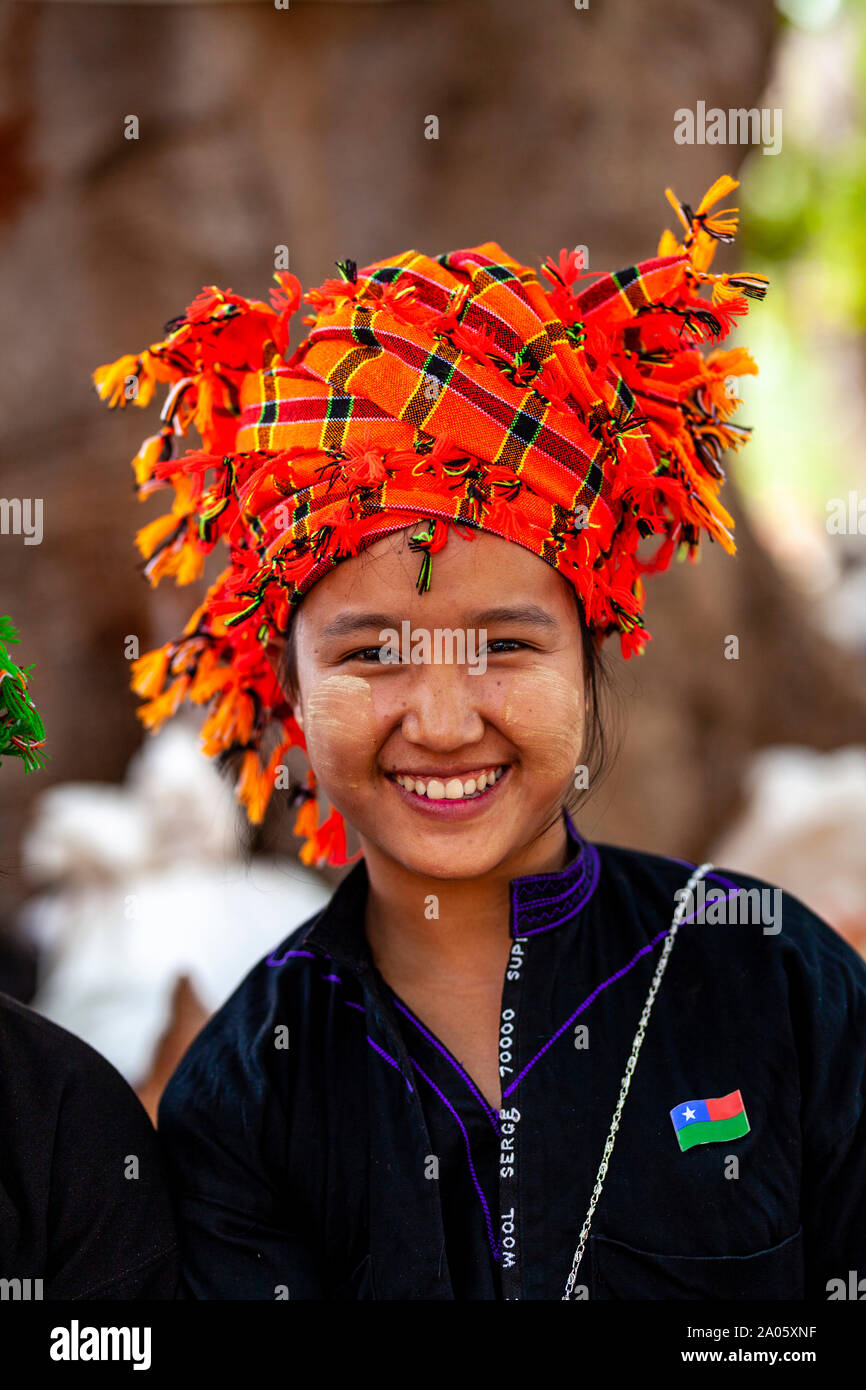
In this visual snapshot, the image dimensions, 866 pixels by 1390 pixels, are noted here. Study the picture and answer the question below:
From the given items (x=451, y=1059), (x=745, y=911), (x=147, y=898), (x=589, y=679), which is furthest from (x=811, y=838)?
(x=451, y=1059)

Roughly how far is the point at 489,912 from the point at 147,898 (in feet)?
5.99

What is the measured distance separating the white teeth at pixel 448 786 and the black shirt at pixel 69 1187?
1.81 feet

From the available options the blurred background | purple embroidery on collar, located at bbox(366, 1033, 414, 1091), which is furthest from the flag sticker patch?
the blurred background

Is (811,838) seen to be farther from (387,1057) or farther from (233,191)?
(233,191)

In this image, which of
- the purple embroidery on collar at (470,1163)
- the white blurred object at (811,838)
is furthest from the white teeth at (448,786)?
the white blurred object at (811,838)

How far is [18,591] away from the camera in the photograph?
3.87 metres

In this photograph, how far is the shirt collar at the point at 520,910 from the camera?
1.72 meters

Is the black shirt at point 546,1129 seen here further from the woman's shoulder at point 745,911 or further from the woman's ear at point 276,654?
the woman's ear at point 276,654

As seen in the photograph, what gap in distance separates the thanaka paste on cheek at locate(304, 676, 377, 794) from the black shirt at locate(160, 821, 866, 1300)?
0.25 metres

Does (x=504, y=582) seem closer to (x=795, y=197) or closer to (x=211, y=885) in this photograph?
(x=211, y=885)

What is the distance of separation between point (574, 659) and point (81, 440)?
2.58m

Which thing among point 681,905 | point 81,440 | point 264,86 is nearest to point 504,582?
point 681,905

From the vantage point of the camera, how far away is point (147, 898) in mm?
3395

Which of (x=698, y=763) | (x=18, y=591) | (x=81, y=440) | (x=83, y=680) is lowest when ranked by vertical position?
(x=698, y=763)
